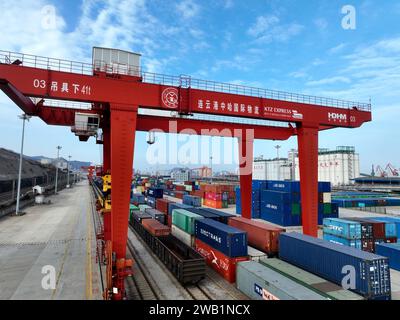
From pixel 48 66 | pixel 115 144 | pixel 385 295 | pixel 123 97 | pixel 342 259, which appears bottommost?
pixel 385 295

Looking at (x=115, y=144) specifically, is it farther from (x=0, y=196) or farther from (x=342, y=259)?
(x=0, y=196)

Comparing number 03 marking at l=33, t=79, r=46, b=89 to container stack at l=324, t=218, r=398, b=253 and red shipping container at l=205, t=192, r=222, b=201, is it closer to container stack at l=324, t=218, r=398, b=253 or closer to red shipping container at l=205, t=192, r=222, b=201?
container stack at l=324, t=218, r=398, b=253

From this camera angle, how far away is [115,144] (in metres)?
14.6

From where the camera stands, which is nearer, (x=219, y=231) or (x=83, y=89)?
(x=83, y=89)

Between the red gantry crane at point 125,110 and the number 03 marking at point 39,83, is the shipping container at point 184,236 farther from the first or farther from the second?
the number 03 marking at point 39,83

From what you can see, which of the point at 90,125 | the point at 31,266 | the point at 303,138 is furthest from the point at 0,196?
the point at 303,138

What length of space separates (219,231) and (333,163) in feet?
401

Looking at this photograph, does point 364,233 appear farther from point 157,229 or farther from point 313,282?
point 157,229

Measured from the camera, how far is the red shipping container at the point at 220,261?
1633 centimetres

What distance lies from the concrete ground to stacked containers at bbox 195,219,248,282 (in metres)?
7.67

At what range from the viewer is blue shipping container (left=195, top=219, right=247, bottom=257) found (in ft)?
53.4

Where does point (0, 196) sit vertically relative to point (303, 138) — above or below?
below
